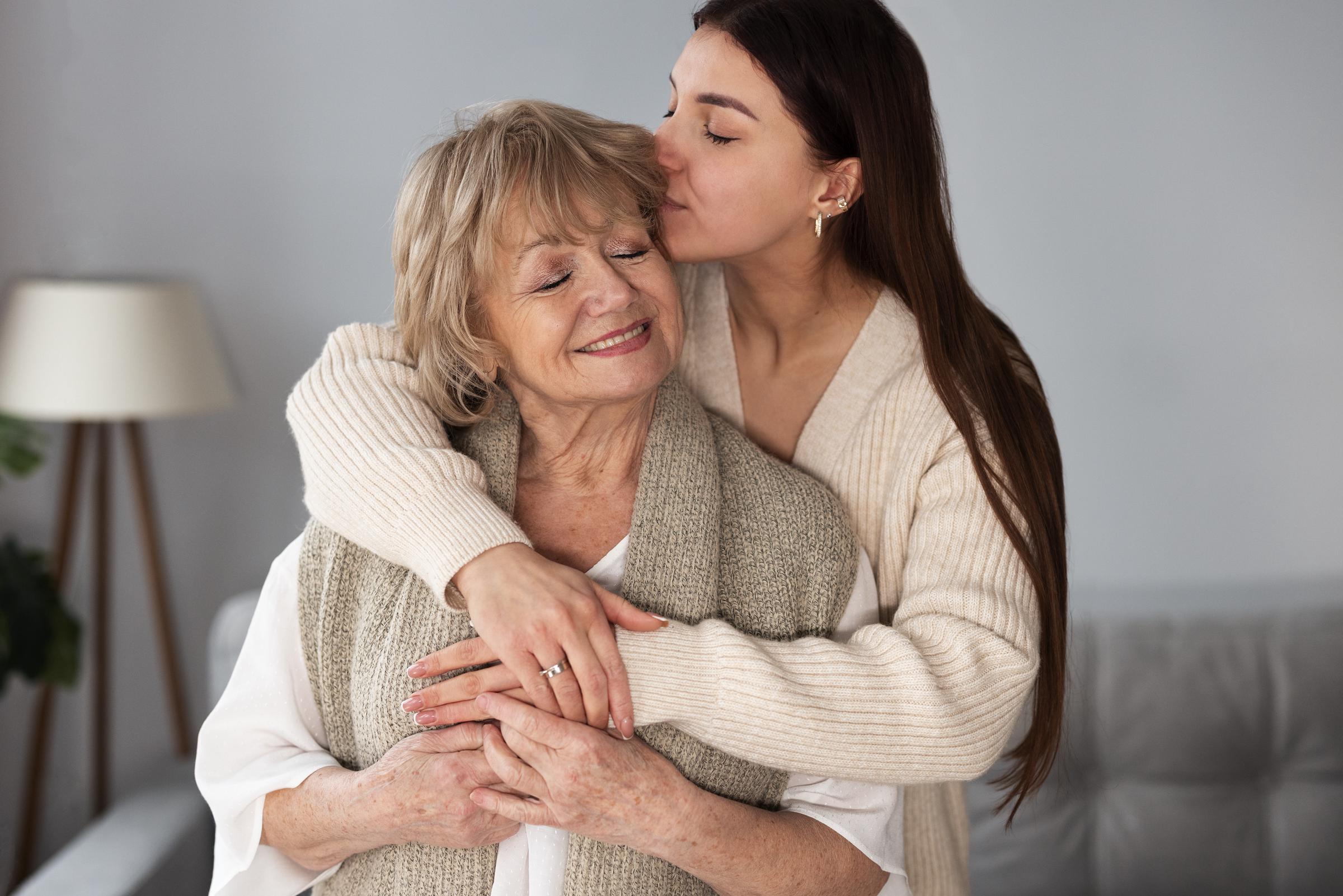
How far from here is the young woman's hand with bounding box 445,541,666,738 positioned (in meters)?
1.05

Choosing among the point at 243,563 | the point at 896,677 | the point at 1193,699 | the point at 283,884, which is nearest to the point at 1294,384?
the point at 1193,699

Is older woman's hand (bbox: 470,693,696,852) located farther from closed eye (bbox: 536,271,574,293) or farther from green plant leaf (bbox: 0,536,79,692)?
green plant leaf (bbox: 0,536,79,692)

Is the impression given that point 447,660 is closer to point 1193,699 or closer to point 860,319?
point 860,319

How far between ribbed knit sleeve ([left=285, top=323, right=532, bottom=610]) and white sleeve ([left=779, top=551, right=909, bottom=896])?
439mm

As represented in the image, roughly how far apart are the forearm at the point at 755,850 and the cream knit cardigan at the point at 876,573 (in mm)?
87

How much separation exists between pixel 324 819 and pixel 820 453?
760mm

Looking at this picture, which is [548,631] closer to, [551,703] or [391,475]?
[551,703]

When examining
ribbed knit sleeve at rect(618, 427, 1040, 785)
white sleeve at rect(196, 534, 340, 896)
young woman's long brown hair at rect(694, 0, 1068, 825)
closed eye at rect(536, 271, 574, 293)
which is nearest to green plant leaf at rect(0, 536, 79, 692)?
white sleeve at rect(196, 534, 340, 896)

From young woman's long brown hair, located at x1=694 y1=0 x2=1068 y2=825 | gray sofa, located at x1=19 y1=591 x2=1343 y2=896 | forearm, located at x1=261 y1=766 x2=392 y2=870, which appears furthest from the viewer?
gray sofa, located at x1=19 y1=591 x2=1343 y2=896

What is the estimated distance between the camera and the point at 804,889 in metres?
1.20

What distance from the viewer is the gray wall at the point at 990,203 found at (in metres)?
2.47

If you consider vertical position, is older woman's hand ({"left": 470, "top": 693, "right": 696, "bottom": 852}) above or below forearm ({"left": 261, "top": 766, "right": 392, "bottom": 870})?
above

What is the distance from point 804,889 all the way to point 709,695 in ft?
0.92

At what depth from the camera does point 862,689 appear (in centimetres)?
113
